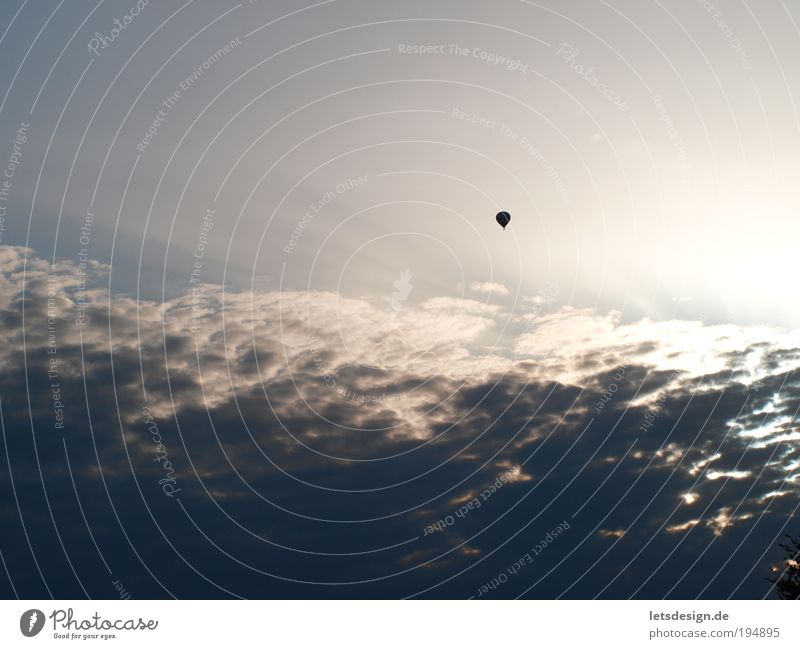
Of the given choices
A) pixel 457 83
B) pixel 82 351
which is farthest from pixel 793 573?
pixel 82 351

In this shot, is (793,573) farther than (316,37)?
Yes

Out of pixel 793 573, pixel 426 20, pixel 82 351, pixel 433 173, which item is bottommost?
pixel 793 573

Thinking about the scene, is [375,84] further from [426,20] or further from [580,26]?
[580,26]

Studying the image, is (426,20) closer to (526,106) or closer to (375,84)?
(375,84)
